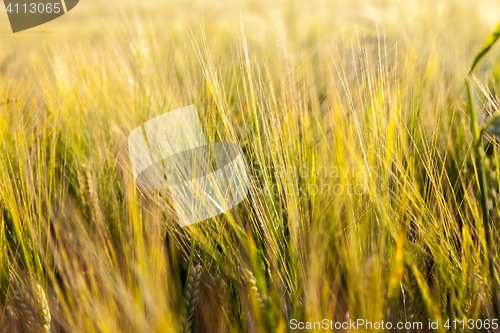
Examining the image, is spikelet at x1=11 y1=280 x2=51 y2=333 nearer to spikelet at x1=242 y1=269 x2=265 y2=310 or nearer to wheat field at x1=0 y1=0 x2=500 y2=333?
wheat field at x1=0 y1=0 x2=500 y2=333

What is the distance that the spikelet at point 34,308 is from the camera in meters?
→ 0.46

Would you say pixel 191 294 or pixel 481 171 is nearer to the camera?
pixel 481 171

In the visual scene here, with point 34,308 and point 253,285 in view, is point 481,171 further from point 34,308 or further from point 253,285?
point 34,308

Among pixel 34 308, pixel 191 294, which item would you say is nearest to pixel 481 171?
pixel 191 294

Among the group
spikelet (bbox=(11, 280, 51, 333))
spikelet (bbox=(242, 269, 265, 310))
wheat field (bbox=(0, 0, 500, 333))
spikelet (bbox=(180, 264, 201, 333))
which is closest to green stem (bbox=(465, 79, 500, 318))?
wheat field (bbox=(0, 0, 500, 333))

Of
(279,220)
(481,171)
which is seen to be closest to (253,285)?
(279,220)

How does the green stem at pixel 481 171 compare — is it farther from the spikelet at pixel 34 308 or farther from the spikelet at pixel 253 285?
the spikelet at pixel 34 308

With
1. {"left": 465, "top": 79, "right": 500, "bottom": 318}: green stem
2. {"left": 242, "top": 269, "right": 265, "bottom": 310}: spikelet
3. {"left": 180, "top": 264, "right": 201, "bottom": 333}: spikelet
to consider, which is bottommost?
{"left": 180, "top": 264, "right": 201, "bottom": 333}: spikelet

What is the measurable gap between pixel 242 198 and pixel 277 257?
100 mm

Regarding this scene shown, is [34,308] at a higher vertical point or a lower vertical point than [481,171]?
lower

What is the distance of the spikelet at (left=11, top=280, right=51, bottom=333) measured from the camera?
46 cm

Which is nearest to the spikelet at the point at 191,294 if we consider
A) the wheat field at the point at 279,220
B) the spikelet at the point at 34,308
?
the wheat field at the point at 279,220

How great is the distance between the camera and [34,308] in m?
0.46

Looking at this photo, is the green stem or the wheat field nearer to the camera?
the green stem
